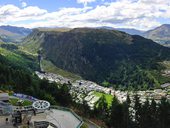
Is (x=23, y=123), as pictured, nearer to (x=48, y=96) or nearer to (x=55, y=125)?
(x=55, y=125)

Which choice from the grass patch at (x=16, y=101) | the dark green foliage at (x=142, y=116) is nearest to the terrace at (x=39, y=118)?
the grass patch at (x=16, y=101)

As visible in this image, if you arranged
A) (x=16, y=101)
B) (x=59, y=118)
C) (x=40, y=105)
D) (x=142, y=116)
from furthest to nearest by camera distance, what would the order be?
(x=142, y=116) → (x=16, y=101) → (x=40, y=105) → (x=59, y=118)

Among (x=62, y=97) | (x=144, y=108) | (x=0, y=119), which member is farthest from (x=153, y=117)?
(x=0, y=119)

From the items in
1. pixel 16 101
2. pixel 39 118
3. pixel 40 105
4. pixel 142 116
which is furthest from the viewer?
pixel 142 116

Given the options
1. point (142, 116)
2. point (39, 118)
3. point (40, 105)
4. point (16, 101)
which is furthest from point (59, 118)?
point (142, 116)

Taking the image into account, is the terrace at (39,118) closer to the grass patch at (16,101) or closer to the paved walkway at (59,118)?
the paved walkway at (59,118)

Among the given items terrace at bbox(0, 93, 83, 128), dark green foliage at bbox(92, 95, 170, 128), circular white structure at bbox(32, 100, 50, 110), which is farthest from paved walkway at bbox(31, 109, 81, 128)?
dark green foliage at bbox(92, 95, 170, 128)

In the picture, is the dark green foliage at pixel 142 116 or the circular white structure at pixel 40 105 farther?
the dark green foliage at pixel 142 116

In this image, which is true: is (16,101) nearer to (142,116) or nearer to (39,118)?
(39,118)

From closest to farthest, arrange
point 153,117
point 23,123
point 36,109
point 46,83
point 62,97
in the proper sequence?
point 23,123
point 36,109
point 153,117
point 62,97
point 46,83

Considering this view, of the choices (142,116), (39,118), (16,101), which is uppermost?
(39,118)

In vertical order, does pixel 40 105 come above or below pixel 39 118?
above
